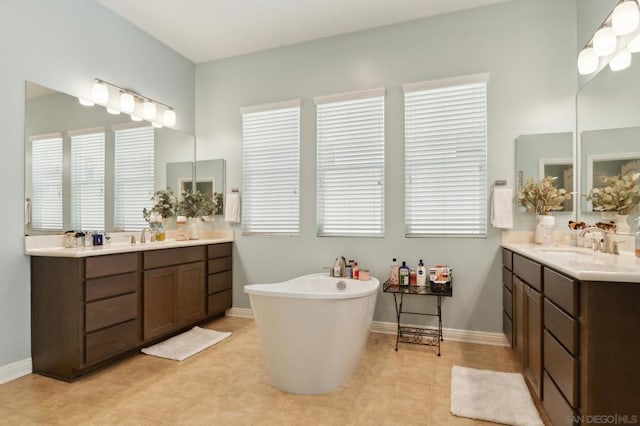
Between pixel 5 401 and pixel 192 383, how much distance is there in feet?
3.55

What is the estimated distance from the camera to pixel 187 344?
3.01m

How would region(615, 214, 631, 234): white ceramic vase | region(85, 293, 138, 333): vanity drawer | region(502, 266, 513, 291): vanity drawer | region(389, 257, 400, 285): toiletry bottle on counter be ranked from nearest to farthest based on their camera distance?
1. region(615, 214, 631, 234): white ceramic vase
2. region(85, 293, 138, 333): vanity drawer
3. region(502, 266, 513, 291): vanity drawer
4. region(389, 257, 400, 285): toiletry bottle on counter

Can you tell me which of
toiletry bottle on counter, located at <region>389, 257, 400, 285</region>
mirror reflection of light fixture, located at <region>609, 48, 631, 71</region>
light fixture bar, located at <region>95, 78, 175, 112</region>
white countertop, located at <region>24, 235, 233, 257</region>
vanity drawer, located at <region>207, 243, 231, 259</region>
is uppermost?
light fixture bar, located at <region>95, 78, 175, 112</region>

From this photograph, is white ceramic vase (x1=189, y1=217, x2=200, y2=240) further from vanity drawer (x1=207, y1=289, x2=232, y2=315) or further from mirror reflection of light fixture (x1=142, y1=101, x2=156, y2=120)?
mirror reflection of light fixture (x1=142, y1=101, x2=156, y2=120)

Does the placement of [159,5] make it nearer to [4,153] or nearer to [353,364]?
[4,153]

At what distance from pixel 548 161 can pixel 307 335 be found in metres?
2.45

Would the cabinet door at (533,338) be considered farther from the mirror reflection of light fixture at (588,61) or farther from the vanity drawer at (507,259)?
the mirror reflection of light fixture at (588,61)

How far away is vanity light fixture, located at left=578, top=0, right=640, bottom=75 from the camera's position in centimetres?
195

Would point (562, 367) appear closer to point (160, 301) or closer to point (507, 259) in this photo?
Result: point (507, 259)

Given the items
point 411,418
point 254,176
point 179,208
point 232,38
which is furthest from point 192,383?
point 232,38

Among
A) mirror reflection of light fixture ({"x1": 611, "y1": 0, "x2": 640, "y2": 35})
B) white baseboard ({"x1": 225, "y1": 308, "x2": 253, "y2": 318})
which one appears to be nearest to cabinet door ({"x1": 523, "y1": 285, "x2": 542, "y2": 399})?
mirror reflection of light fixture ({"x1": 611, "y1": 0, "x2": 640, "y2": 35})

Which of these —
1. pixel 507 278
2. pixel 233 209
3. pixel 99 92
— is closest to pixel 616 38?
pixel 507 278

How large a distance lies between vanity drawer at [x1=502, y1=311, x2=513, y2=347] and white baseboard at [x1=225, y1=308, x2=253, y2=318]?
2.58m

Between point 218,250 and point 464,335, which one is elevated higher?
point 218,250
